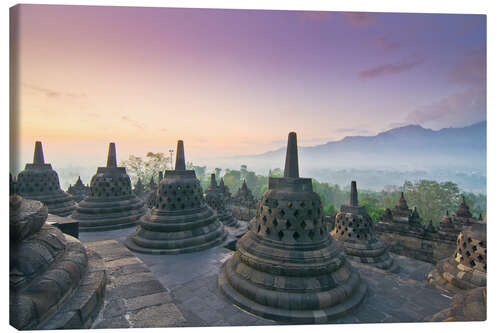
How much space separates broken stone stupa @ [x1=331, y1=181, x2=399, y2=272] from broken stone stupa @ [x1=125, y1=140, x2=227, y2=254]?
15.9ft

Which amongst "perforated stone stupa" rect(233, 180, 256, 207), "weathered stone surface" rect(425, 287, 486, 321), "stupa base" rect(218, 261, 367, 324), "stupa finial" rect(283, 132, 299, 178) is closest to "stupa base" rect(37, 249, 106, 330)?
"stupa base" rect(218, 261, 367, 324)

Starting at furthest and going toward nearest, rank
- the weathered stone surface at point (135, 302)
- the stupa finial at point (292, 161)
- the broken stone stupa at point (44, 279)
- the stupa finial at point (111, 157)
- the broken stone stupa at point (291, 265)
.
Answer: the stupa finial at point (111, 157) < the stupa finial at point (292, 161) < the broken stone stupa at point (291, 265) < the weathered stone surface at point (135, 302) < the broken stone stupa at point (44, 279)

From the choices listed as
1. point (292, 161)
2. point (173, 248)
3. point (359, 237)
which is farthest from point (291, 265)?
point (359, 237)

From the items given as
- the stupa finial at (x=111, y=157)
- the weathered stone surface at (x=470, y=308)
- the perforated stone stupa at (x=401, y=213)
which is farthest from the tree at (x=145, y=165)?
the weathered stone surface at (x=470, y=308)

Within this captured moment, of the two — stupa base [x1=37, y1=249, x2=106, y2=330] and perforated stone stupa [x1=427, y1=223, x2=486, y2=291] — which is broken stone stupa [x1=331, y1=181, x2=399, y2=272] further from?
stupa base [x1=37, y1=249, x2=106, y2=330]

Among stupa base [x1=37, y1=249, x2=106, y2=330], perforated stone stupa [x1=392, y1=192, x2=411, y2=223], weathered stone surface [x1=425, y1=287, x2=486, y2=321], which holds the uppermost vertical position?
stupa base [x1=37, y1=249, x2=106, y2=330]

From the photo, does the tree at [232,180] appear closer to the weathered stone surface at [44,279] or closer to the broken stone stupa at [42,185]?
the broken stone stupa at [42,185]

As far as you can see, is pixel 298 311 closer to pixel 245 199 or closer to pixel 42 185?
pixel 42 185

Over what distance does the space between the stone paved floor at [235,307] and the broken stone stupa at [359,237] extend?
3.34m

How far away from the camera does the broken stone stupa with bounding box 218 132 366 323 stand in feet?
13.6

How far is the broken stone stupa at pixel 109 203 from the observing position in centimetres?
1001

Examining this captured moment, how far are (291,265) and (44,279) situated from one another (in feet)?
11.6

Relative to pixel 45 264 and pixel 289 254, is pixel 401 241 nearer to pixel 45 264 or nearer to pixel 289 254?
pixel 289 254

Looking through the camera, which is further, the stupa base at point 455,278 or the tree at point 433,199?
the tree at point 433,199
